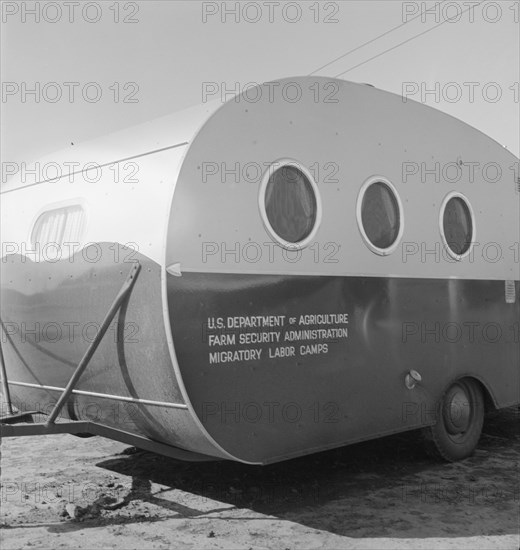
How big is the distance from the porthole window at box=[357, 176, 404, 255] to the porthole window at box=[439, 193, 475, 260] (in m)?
0.69

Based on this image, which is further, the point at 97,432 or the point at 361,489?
the point at 361,489


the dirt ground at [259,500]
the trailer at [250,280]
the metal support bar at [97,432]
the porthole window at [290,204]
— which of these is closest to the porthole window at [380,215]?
the trailer at [250,280]

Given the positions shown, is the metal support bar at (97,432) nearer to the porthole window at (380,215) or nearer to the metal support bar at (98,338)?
the metal support bar at (98,338)

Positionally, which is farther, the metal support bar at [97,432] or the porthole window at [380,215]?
the porthole window at [380,215]

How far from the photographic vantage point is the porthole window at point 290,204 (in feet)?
17.8

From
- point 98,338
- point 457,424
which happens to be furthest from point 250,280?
point 457,424

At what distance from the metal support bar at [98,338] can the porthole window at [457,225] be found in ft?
10.5

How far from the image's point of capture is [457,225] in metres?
7.24

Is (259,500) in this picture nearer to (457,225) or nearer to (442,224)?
(442,224)

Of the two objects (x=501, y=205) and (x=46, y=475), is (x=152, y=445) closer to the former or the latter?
(x=46, y=475)

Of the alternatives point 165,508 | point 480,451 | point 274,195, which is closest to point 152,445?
point 165,508

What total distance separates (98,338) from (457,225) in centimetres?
374

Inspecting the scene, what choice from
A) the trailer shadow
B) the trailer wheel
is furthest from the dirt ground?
the trailer wheel

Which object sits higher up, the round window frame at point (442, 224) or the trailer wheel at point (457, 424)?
the round window frame at point (442, 224)
